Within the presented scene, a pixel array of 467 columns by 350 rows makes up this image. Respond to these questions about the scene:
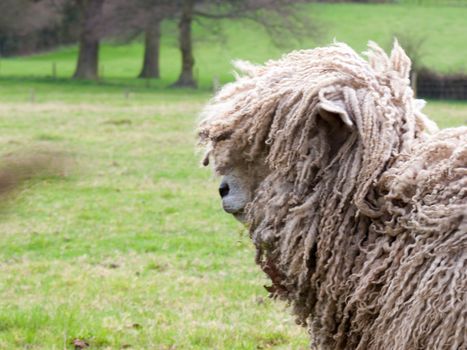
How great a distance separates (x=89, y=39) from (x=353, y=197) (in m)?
42.2

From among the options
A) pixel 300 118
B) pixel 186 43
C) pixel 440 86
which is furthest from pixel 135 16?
pixel 300 118

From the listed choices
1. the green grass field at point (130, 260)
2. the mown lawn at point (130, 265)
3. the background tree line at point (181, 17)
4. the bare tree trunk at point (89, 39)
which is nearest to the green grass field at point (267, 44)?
the background tree line at point (181, 17)

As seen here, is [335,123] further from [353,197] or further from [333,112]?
[353,197]

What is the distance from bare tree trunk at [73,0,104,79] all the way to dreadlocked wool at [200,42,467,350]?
1540 inches

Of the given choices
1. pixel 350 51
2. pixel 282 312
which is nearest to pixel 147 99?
pixel 282 312

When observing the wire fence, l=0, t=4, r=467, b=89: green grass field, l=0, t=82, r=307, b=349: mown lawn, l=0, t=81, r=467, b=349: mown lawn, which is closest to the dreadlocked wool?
l=0, t=81, r=467, b=349: mown lawn

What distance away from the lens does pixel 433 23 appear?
59875mm

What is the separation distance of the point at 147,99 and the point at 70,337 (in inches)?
1110

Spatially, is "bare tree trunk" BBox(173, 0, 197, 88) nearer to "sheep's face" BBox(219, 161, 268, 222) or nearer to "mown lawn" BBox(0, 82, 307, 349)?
"mown lawn" BBox(0, 82, 307, 349)

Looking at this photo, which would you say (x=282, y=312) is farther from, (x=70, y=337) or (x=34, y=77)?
(x=34, y=77)

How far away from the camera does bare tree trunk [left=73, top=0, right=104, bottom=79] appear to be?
43188 mm

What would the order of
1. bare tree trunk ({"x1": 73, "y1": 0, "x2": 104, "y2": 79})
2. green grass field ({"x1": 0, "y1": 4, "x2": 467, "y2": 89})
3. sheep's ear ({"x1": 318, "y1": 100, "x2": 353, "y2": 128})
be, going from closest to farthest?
sheep's ear ({"x1": 318, "y1": 100, "x2": 353, "y2": 128}), bare tree trunk ({"x1": 73, "y1": 0, "x2": 104, "y2": 79}), green grass field ({"x1": 0, "y1": 4, "x2": 467, "y2": 89})

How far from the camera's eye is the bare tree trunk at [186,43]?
41.1 meters

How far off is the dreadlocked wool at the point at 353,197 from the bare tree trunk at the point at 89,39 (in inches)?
1540
